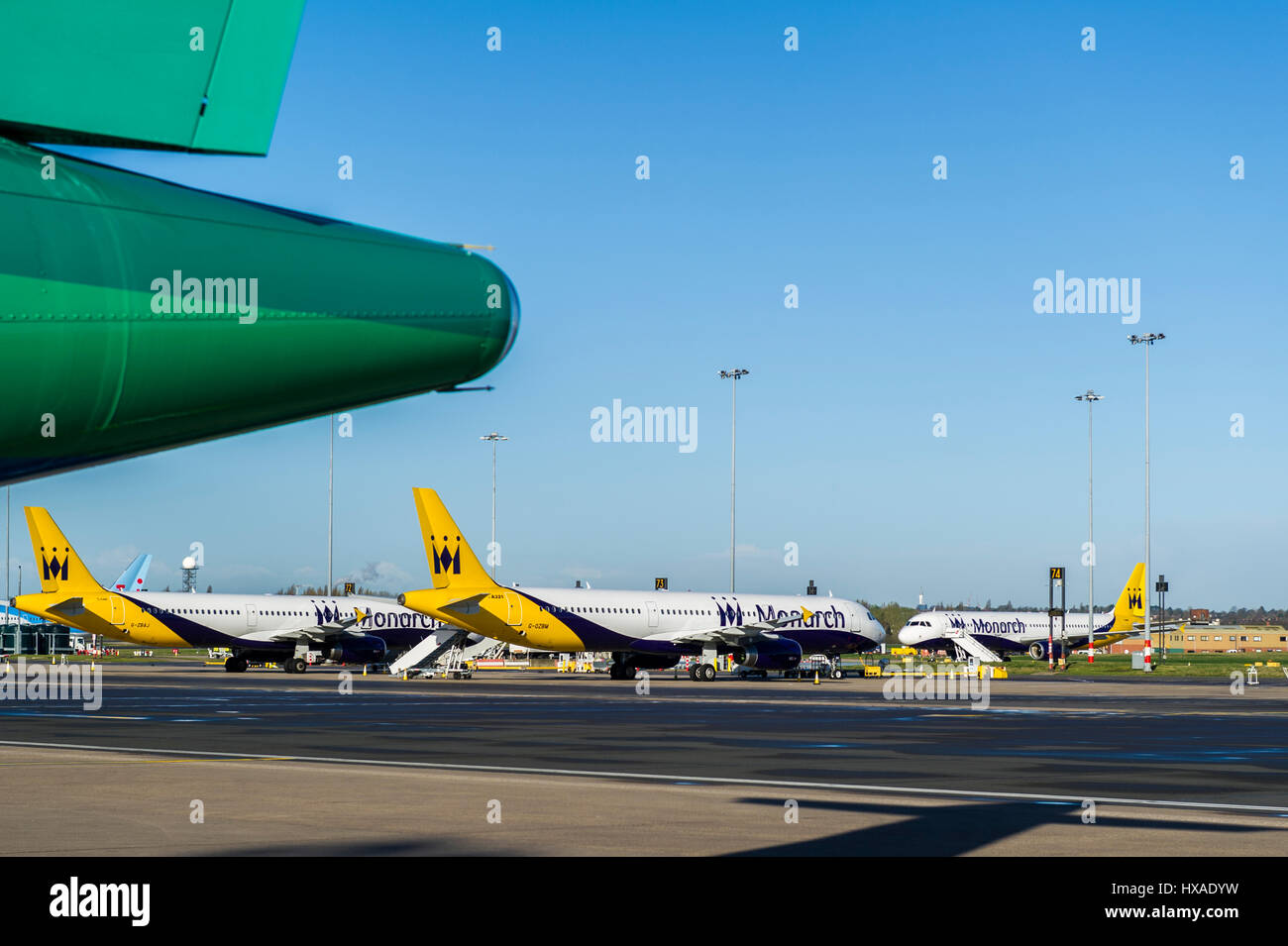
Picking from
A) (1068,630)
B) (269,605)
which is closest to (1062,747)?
(269,605)

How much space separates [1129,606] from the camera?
393 ft

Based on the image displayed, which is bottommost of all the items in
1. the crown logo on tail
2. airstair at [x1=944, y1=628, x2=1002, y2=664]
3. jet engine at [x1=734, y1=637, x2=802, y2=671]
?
airstair at [x1=944, y1=628, x2=1002, y2=664]

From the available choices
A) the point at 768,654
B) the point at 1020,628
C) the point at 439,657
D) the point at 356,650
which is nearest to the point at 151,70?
the point at 439,657

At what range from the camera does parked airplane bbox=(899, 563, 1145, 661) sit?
111 metres

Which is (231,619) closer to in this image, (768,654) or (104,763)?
(768,654)

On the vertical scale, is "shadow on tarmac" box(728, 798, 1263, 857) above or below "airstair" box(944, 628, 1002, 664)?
above

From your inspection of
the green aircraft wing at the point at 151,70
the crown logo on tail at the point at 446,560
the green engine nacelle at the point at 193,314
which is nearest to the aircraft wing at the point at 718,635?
the crown logo on tail at the point at 446,560

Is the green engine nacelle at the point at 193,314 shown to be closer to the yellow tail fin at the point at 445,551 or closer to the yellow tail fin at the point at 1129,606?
the yellow tail fin at the point at 445,551

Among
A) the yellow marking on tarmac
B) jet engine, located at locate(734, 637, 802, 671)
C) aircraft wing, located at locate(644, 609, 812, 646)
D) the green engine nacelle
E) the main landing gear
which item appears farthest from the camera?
jet engine, located at locate(734, 637, 802, 671)

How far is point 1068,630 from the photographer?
11869 centimetres

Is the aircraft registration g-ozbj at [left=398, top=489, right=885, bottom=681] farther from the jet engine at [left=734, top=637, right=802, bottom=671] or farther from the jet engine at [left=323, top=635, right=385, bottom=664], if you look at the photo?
the jet engine at [left=323, top=635, right=385, bottom=664]

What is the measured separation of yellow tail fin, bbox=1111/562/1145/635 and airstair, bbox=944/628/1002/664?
14098 mm

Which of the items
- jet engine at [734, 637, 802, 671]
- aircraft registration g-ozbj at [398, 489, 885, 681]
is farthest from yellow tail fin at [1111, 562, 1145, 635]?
jet engine at [734, 637, 802, 671]
